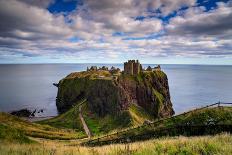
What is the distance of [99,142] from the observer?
30172mm

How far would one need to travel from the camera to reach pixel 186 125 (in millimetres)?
26156

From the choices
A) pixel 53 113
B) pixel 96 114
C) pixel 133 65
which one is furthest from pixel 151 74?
pixel 53 113

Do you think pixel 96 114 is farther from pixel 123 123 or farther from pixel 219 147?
pixel 219 147

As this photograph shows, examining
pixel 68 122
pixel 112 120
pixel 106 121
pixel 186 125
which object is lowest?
pixel 106 121

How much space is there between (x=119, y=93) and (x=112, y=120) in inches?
678

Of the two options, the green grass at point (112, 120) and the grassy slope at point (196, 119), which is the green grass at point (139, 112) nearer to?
the green grass at point (112, 120)

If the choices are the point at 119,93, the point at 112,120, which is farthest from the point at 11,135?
the point at 119,93

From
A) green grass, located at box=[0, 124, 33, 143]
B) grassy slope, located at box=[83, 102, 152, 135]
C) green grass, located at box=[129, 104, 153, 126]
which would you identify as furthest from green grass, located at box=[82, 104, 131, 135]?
green grass, located at box=[0, 124, 33, 143]

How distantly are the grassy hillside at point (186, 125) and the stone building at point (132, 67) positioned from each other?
147084mm

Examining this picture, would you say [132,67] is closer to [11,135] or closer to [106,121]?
[106,121]

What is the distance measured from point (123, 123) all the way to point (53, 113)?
2556 inches

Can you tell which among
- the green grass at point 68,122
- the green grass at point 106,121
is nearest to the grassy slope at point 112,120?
the green grass at point 106,121

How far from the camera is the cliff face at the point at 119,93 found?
151m

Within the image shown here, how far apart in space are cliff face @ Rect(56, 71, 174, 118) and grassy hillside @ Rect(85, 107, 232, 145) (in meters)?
115
